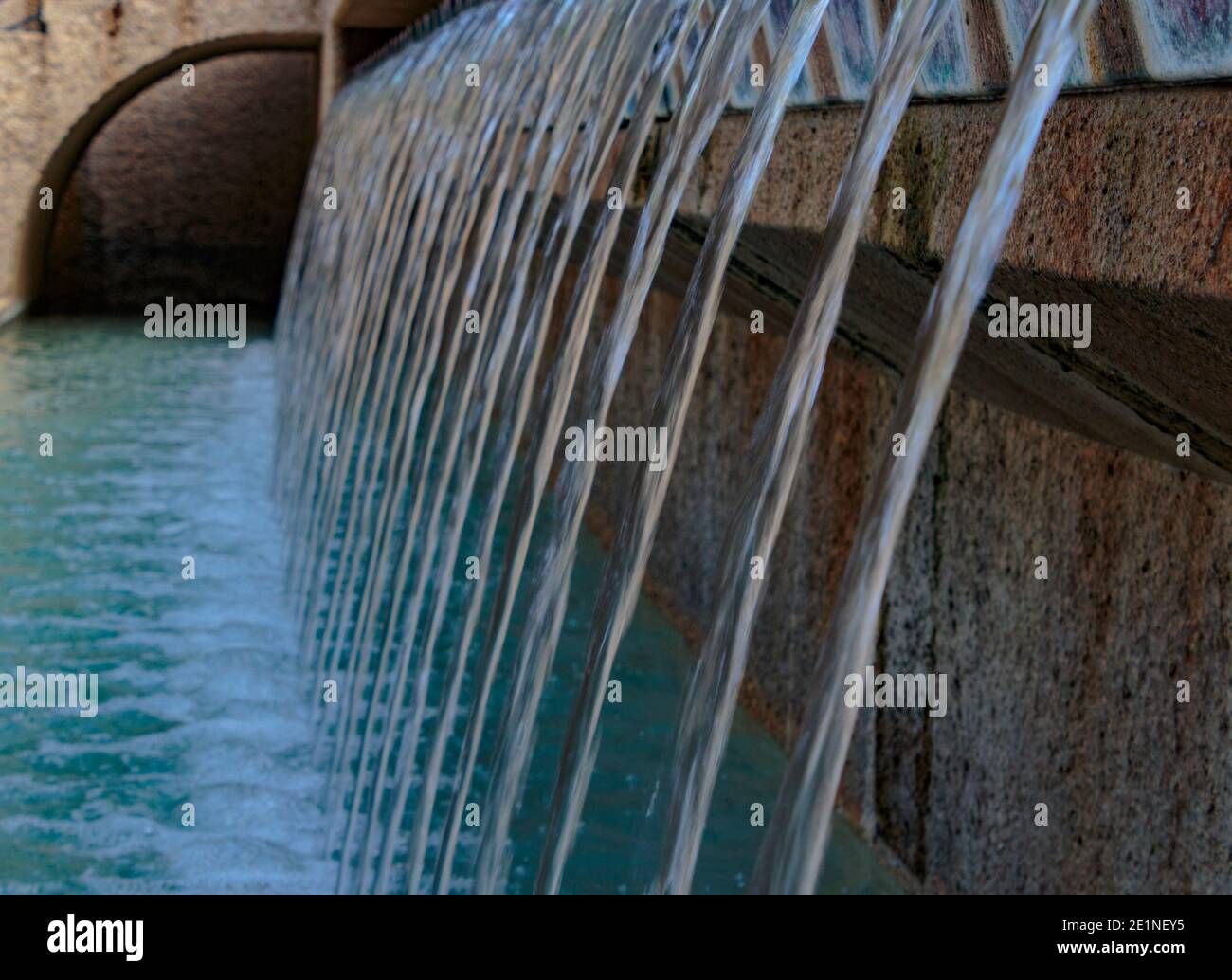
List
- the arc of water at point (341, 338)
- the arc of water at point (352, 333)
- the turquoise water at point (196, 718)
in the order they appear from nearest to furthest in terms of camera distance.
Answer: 1. the turquoise water at point (196, 718)
2. the arc of water at point (352, 333)
3. the arc of water at point (341, 338)

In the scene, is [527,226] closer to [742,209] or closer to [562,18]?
[562,18]

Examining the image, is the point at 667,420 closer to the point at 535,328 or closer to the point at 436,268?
the point at 535,328

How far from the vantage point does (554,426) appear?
8.99ft

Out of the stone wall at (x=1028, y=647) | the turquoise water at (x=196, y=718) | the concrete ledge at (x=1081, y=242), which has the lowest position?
the turquoise water at (x=196, y=718)

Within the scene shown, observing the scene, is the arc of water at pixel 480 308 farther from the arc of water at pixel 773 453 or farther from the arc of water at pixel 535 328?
the arc of water at pixel 773 453

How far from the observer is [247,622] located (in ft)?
15.7

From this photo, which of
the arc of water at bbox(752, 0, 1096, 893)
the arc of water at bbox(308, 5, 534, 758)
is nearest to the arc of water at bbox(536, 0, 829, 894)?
the arc of water at bbox(752, 0, 1096, 893)

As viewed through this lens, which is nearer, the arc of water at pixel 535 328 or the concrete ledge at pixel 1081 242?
the concrete ledge at pixel 1081 242

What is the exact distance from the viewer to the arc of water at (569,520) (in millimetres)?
2549

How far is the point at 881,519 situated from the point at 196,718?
2.84 meters

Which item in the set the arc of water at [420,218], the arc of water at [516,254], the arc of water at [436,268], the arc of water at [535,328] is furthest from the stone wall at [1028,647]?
the arc of water at [420,218]

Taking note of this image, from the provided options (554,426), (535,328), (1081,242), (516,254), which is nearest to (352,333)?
(516,254)

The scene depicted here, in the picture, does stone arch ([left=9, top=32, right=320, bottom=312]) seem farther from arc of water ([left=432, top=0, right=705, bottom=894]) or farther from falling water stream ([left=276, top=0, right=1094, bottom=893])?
arc of water ([left=432, top=0, right=705, bottom=894])
